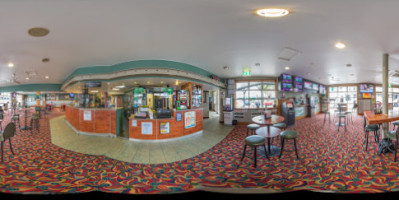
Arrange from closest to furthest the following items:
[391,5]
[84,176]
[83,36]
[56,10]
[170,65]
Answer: [391,5], [56,10], [84,176], [83,36], [170,65]

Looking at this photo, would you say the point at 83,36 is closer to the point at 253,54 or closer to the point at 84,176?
the point at 84,176

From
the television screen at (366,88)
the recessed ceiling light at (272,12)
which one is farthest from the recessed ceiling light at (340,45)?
the television screen at (366,88)

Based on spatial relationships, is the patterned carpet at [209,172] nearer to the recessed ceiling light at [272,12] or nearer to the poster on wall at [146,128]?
the poster on wall at [146,128]

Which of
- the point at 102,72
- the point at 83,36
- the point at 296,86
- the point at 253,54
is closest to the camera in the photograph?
the point at 83,36

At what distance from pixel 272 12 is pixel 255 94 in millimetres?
6053

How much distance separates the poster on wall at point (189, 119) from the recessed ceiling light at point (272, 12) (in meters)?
3.45

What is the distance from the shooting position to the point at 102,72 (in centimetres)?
532

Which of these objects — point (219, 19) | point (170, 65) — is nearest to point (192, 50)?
point (170, 65)

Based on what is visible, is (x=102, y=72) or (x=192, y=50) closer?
(x=192, y=50)

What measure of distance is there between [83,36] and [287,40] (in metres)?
3.77

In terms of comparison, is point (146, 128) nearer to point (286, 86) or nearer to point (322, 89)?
point (286, 86)

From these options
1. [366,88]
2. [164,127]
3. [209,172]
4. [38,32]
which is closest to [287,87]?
[164,127]

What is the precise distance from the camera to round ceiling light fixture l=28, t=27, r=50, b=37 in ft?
8.53

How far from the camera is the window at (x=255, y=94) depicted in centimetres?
781
